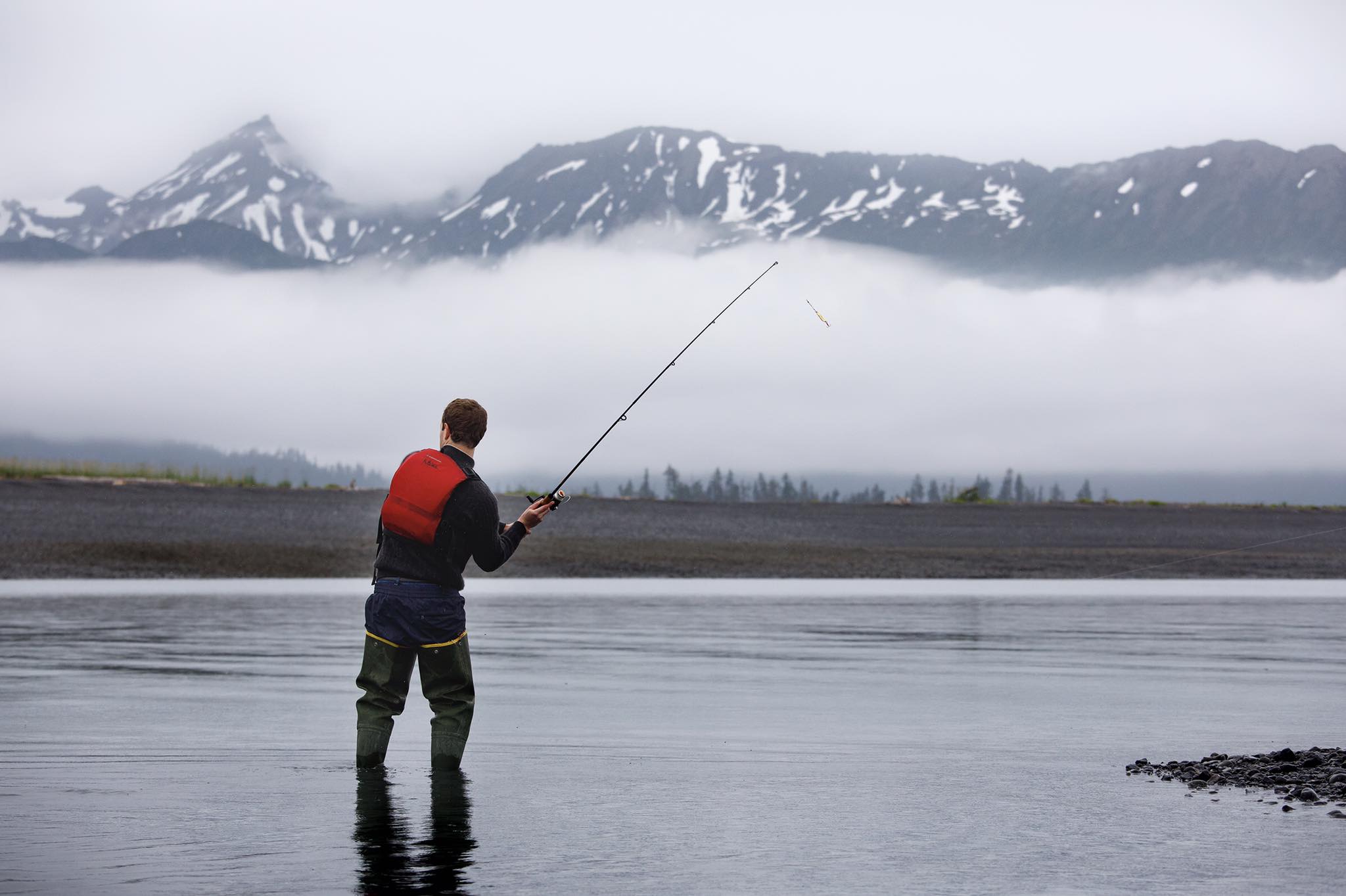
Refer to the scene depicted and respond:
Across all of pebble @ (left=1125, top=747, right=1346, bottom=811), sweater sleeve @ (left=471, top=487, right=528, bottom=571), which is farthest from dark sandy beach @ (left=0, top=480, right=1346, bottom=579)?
pebble @ (left=1125, top=747, right=1346, bottom=811)

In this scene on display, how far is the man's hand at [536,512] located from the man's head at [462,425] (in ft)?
1.65

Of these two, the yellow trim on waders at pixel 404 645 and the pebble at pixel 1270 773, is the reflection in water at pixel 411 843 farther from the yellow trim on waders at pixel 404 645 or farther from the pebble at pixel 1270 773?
the pebble at pixel 1270 773

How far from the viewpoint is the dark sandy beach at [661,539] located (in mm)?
41062

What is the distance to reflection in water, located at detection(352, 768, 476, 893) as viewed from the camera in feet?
19.2

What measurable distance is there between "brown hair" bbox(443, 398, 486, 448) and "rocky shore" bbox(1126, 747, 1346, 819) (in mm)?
4193

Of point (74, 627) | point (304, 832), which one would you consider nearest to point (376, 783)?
point (304, 832)

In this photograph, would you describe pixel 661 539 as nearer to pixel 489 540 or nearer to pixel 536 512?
pixel 536 512

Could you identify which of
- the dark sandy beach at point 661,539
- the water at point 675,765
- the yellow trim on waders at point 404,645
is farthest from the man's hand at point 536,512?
the dark sandy beach at point 661,539

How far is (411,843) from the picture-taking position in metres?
6.61

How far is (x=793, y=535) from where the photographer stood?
171ft

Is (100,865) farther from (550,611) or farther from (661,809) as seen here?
(550,611)

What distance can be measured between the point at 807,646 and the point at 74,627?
989 cm

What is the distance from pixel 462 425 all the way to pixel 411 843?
2614 mm

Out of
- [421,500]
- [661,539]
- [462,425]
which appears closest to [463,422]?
[462,425]
